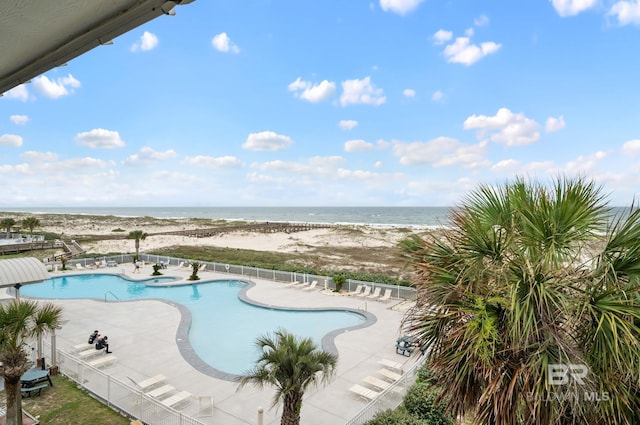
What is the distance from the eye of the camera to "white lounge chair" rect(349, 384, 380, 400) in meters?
9.21

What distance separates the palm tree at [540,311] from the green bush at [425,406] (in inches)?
171

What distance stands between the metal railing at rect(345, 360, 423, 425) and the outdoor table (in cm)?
832

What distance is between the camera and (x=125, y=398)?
8891 millimetres

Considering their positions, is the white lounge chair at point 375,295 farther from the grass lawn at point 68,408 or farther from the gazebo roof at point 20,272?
the gazebo roof at point 20,272

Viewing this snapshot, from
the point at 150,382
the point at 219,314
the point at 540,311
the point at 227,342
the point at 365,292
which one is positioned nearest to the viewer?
the point at 540,311

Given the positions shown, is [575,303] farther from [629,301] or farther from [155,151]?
[155,151]

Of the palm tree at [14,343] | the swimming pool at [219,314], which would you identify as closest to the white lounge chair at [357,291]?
the swimming pool at [219,314]

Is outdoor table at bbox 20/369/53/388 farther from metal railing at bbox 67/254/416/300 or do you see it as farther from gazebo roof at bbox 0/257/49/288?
metal railing at bbox 67/254/416/300

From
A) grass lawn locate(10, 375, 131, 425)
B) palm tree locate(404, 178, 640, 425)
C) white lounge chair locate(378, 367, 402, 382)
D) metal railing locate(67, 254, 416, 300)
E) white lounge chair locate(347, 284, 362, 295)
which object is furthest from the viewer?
white lounge chair locate(347, 284, 362, 295)

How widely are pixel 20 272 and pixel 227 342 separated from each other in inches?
290

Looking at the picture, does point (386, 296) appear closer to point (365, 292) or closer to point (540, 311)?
point (365, 292)

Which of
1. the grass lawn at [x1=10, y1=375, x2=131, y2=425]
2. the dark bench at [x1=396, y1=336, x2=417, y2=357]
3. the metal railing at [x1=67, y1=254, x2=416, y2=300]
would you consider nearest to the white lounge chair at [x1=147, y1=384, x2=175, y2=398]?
the grass lawn at [x1=10, y1=375, x2=131, y2=425]

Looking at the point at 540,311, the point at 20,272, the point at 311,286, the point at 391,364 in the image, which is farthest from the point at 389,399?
the point at 311,286

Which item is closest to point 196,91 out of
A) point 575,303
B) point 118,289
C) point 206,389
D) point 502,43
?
point 118,289
